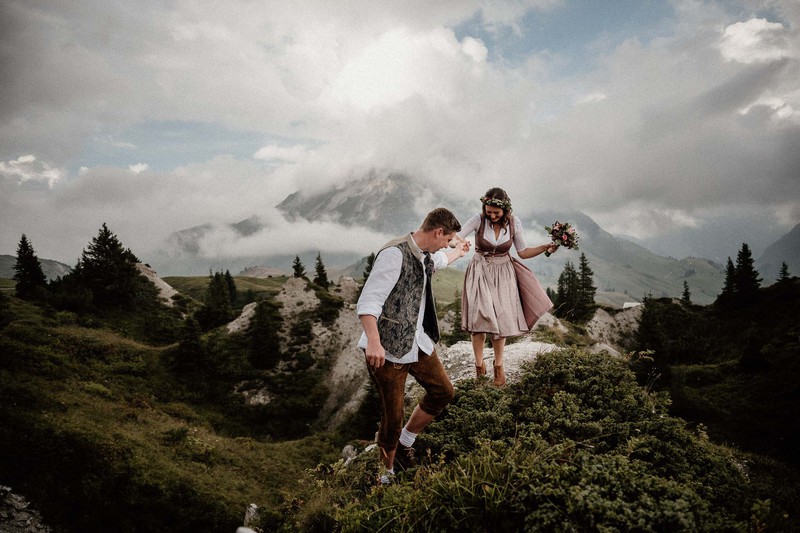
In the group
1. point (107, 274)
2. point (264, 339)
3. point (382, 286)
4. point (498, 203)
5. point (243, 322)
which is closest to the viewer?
point (382, 286)

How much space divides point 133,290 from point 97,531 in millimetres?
52133

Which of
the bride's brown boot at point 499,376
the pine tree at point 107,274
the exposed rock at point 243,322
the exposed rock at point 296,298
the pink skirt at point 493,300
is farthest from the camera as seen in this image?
the pine tree at point 107,274

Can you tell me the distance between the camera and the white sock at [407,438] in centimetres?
554

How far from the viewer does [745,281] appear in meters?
63.1

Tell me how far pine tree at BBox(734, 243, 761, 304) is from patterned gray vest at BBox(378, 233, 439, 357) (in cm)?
8359

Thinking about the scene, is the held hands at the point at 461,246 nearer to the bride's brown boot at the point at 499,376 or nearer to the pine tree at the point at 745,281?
the bride's brown boot at the point at 499,376

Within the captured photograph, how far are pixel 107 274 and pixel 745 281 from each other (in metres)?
108

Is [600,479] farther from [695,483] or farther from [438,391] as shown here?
[438,391]

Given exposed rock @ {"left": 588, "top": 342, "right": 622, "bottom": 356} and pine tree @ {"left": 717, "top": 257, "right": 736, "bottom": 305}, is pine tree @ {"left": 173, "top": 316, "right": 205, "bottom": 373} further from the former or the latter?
pine tree @ {"left": 717, "top": 257, "right": 736, "bottom": 305}

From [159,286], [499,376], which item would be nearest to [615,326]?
[499,376]

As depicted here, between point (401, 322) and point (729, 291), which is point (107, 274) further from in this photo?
point (729, 291)

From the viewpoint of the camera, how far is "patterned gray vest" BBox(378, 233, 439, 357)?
471 cm

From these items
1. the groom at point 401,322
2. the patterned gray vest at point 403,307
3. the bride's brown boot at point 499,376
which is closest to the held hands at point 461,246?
the groom at point 401,322

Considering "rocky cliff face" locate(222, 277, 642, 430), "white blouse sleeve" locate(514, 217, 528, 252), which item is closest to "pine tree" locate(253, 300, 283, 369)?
"rocky cliff face" locate(222, 277, 642, 430)
